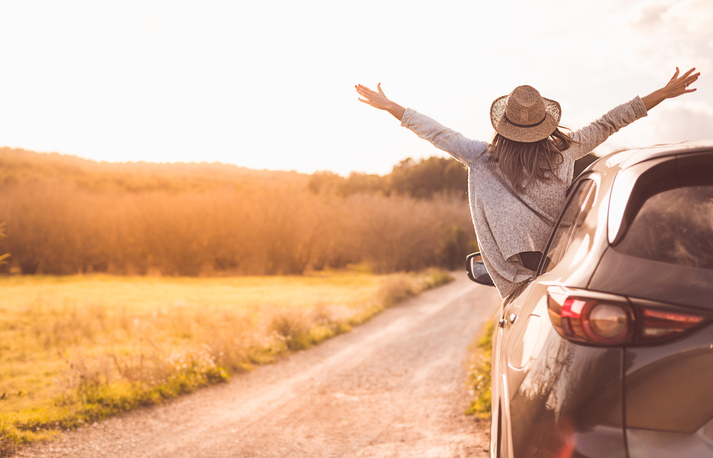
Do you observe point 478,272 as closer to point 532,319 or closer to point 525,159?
point 525,159

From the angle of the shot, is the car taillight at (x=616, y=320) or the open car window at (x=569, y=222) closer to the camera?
the car taillight at (x=616, y=320)

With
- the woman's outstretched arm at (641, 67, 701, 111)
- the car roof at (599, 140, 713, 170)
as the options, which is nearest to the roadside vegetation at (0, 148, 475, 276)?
the woman's outstretched arm at (641, 67, 701, 111)

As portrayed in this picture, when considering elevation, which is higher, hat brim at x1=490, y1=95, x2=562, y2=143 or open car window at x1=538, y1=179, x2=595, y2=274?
hat brim at x1=490, y1=95, x2=562, y2=143

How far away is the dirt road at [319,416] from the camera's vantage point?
5602mm

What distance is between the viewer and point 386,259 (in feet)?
121

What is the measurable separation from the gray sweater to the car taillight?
1198 mm

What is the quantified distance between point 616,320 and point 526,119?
64.1 inches

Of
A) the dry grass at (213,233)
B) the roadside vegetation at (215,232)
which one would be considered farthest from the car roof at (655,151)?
the dry grass at (213,233)

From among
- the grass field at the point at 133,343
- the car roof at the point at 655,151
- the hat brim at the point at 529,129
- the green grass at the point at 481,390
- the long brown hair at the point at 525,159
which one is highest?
the hat brim at the point at 529,129

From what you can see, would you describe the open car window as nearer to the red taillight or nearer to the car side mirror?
the red taillight

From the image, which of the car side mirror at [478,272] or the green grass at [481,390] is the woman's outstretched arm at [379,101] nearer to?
the car side mirror at [478,272]

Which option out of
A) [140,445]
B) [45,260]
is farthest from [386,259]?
[140,445]

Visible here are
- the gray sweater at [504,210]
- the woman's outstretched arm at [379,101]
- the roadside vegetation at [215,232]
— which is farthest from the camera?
the roadside vegetation at [215,232]

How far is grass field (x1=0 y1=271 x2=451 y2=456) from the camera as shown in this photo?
7020mm
